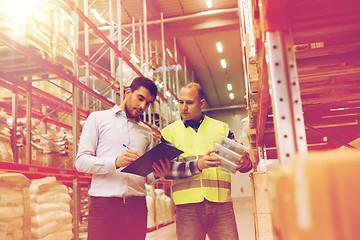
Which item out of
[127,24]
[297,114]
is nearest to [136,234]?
[297,114]

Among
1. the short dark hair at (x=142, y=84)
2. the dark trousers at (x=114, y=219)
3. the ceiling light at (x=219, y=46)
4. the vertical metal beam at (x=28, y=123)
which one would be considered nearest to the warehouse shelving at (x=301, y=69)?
the short dark hair at (x=142, y=84)

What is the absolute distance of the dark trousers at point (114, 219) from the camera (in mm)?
2422

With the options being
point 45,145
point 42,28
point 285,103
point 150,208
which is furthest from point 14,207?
point 150,208

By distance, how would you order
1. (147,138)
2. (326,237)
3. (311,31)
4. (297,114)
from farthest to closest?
1. (147,138)
2. (311,31)
3. (297,114)
4. (326,237)

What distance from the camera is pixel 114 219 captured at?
246 cm

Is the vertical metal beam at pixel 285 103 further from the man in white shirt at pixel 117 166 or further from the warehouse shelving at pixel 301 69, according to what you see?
the man in white shirt at pixel 117 166

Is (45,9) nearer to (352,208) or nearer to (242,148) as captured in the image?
→ (242,148)

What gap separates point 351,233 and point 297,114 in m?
0.93

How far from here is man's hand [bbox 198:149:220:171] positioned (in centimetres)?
254

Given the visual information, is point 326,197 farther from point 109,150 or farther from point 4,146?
point 4,146

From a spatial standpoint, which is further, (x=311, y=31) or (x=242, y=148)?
(x=242, y=148)

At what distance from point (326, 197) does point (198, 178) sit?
6.59ft

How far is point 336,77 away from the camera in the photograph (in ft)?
10.1

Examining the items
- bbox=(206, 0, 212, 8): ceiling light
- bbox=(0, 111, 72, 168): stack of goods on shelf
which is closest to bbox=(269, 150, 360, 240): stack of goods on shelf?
bbox=(0, 111, 72, 168): stack of goods on shelf
